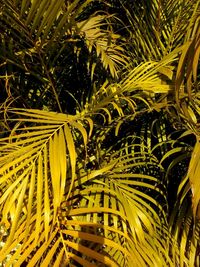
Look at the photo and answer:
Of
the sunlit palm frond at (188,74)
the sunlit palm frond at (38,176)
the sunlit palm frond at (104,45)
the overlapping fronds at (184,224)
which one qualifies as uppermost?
the sunlit palm frond at (104,45)

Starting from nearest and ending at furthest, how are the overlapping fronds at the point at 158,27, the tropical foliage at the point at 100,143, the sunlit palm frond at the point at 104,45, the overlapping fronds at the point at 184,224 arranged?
the tropical foliage at the point at 100,143 < the overlapping fronds at the point at 184,224 < the sunlit palm frond at the point at 104,45 < the overlapping fronds at the point at 158,27

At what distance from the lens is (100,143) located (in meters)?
1.93

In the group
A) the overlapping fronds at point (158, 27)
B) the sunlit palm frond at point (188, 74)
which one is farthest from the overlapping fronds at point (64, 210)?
the overlapping fronds at point (158, 27)

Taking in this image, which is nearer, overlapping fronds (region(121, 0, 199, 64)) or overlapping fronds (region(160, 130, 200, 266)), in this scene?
overlapping fronds (region(160, 130, 200, 266))

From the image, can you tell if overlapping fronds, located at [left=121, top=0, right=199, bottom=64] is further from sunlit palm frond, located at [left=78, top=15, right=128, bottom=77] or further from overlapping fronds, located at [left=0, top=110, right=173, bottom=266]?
overlapping fronds, located at [left=0, top=110, right=173, bottom=266]

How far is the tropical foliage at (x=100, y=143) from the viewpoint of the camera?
4.42 ft

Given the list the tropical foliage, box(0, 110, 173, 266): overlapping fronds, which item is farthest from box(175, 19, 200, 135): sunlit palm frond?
box(0, 110, 173, 266): overlapping fronds

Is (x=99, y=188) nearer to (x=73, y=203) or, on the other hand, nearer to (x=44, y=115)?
(x=73, y=203)

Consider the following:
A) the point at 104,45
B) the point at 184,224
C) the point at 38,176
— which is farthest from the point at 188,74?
the point at 104,45

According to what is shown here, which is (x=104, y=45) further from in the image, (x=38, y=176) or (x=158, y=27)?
(x=38, y=176)

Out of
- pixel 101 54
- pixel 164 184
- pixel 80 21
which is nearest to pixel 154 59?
pixel 101 54

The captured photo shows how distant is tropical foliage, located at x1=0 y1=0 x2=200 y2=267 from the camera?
135cm

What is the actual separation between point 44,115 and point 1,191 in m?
0.32

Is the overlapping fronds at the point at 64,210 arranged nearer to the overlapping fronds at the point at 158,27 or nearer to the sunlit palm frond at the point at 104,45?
the sunlit palm frond at the point at 104,45
